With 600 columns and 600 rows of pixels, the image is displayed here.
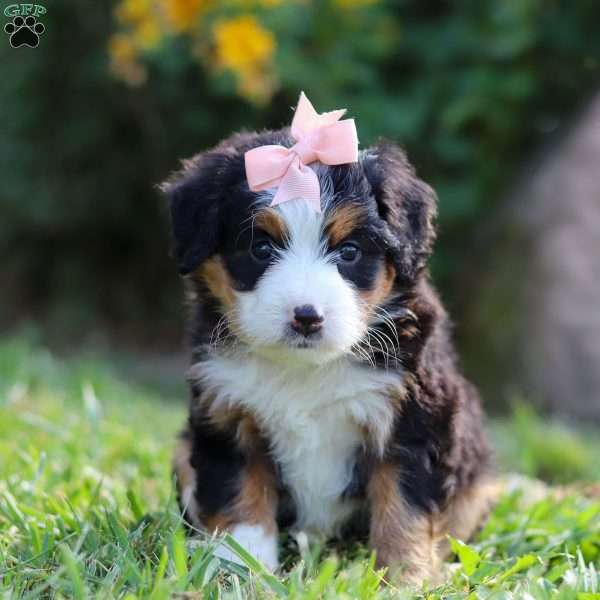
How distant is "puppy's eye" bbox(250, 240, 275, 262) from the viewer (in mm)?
3344

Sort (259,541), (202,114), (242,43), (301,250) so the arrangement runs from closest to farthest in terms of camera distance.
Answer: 1. (301,250)
2. (259,541)
3. (242,43)
4. (202,114)

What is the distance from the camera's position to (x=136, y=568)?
2871mm

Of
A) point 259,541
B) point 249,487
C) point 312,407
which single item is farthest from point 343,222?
point 259,541

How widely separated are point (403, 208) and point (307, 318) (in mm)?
637

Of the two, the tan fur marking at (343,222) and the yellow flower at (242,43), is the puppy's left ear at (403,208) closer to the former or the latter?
the tan fur marking at (343,222)

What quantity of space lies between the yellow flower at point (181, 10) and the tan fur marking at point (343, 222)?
4.38 metres

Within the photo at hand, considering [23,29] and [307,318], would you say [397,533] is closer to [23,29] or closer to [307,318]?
[307,318]

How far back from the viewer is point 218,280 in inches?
139

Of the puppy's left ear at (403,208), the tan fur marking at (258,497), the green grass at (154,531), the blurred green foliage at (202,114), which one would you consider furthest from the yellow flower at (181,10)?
the tan fur marking at (258,497)

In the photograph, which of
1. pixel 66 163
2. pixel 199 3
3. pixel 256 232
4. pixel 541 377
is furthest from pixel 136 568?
pixel 66 163

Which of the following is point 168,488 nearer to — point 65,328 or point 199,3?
point 199,3

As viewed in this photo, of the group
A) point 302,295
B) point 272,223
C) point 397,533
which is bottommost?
point 397,533

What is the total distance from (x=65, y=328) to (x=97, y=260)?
82cm

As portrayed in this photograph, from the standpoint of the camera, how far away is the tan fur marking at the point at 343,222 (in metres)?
3.31
